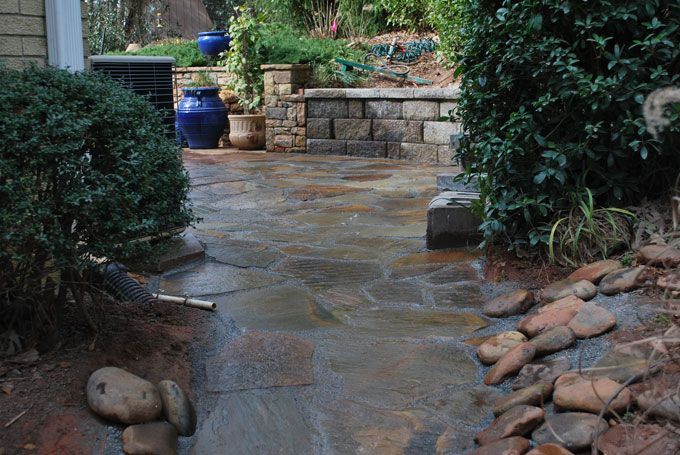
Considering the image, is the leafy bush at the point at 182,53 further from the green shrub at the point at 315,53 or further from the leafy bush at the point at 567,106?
the leafy bush at the point at 567,106

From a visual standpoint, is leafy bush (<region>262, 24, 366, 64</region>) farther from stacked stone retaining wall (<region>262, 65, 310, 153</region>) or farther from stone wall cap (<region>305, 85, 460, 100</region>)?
stone wall cap (<region>305, 85, 460, 100</region>)

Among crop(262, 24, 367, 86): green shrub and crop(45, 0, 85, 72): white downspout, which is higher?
crop(262, 24, 367, 86): green shrub

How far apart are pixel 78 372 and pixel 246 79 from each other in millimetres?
8735

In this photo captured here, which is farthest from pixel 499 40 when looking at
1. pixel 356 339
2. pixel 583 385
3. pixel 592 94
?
pixel 583 385

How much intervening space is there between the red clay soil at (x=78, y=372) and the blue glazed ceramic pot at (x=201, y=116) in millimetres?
7535

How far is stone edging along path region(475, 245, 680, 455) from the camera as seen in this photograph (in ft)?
6.45

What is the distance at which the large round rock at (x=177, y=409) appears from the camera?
91.2 inches

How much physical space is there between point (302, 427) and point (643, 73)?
2240mm

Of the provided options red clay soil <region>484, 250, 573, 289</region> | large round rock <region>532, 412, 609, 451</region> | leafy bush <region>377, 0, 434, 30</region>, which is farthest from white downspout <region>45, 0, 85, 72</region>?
leafy bush <region>377, 0, 434, 30</region>

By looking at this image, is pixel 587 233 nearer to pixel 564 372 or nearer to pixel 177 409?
pixel 564 372

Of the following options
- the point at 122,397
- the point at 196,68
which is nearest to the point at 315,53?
the point at 196,68

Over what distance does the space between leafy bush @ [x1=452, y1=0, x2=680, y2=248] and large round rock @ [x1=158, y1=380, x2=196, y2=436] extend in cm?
187

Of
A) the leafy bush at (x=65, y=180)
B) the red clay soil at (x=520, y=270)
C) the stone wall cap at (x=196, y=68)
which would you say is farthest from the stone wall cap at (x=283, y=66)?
the leafy bush at (x=65, y=180)

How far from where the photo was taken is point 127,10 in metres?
15.3
